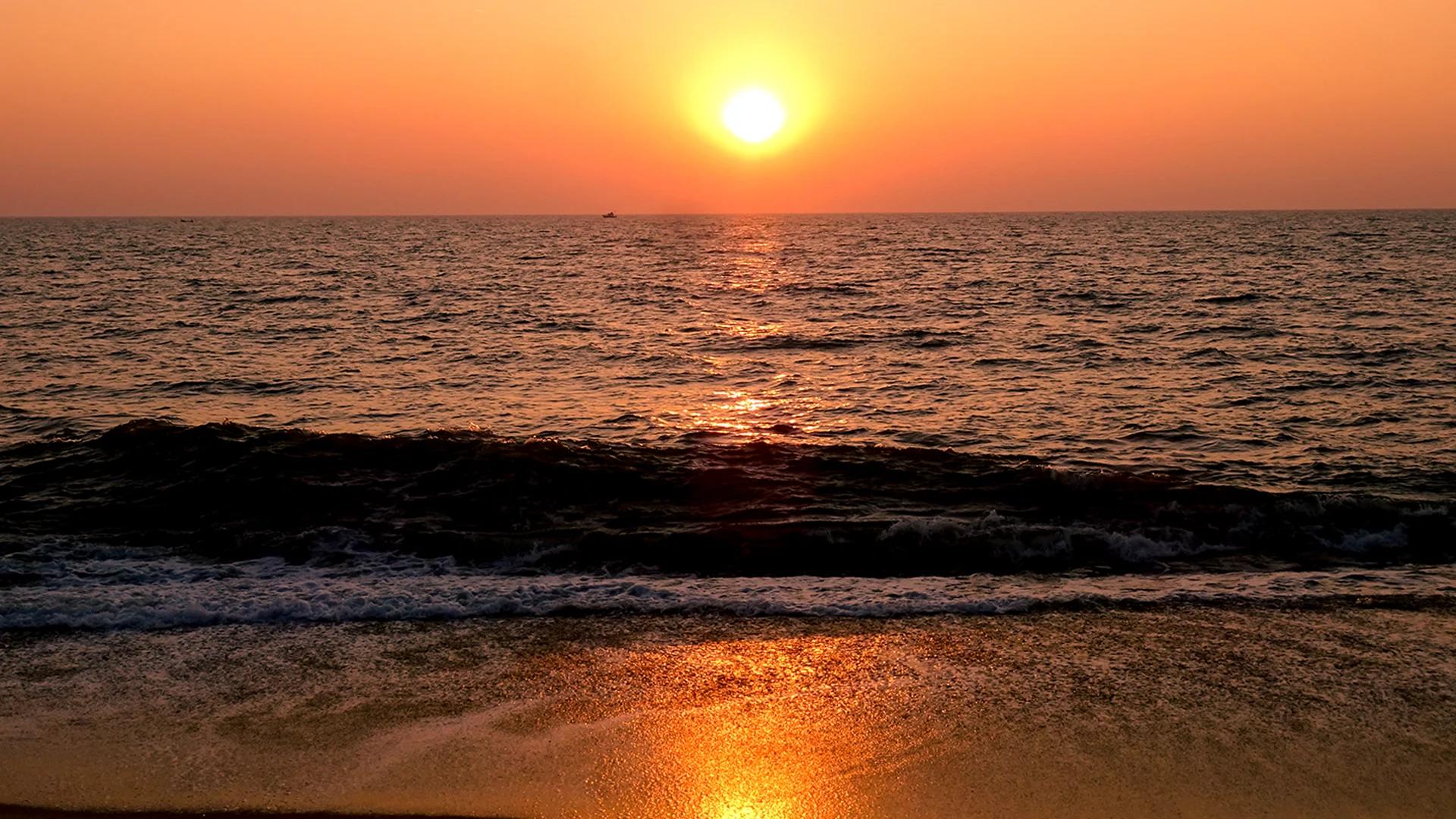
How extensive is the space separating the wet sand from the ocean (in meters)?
0.83

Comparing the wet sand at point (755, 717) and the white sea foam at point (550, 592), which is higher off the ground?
the wet sand at point (755, 717)

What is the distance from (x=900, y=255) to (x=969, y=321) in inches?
1881

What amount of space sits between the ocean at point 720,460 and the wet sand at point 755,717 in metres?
0.83

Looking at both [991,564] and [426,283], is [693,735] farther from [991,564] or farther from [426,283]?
[426,283]

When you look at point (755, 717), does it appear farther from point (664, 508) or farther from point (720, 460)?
point (720, 460)

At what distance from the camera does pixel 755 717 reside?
6.90 m

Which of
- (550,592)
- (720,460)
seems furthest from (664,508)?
(550,592)

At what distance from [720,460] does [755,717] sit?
9514 mm

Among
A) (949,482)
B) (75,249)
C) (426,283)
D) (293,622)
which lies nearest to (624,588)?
(293,622)

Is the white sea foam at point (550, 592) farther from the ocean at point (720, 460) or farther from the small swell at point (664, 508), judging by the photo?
the small swell at point (664, 508)

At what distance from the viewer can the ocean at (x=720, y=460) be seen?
10.3m

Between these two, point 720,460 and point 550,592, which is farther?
point 720,460

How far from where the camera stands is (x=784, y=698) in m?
7.22

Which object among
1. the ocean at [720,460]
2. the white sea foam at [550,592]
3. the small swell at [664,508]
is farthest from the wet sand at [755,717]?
the small swell at [664,508]
